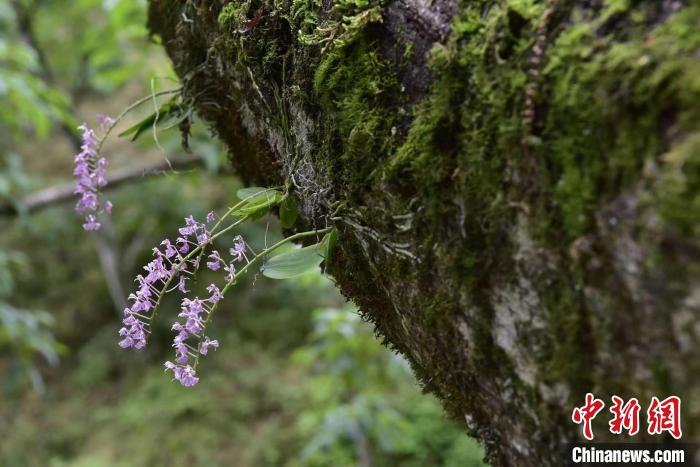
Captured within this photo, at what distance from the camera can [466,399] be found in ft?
2.53

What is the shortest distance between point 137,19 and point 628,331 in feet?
12.8

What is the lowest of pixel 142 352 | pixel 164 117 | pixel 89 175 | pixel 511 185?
pixel 511 185

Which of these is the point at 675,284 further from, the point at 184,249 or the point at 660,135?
the point at 184,249

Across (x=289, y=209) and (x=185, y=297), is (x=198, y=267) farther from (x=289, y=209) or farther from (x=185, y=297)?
(x=289, y=209)

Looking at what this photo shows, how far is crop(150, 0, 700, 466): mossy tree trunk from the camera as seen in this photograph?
507mm

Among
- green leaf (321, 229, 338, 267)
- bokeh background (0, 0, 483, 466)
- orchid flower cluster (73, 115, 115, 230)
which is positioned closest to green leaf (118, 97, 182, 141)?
orchid flower cluster (73, 115, 115, 230)

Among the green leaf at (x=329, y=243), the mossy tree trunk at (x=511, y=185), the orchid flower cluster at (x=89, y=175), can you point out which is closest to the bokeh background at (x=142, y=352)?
the orchid flower cluster at (x=89, y=175)

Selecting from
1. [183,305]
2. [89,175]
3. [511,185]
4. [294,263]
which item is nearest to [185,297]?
[183,305]

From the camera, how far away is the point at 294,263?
97cm

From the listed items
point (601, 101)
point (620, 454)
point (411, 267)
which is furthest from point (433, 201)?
point (620, 454)

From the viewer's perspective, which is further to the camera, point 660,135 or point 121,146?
point 121,146

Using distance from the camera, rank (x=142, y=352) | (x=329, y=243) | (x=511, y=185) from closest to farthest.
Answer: (x=511, y=185) < (x=329, y=243) < (x=142, y=352)

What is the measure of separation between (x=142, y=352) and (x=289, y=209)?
5.67 metres

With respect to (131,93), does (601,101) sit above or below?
below
